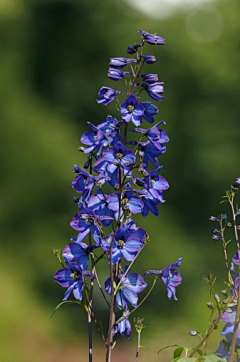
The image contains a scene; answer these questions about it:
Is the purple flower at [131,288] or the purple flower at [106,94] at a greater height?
the purple flower at [106,94]

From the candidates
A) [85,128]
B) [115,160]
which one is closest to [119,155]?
[115,160]

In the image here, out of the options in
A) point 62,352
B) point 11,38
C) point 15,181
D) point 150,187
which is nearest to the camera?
point 150,187

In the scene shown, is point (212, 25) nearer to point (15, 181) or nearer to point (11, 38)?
point (11, 38)

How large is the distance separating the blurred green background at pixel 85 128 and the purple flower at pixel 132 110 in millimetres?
1929

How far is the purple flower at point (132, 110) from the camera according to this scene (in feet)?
3.99

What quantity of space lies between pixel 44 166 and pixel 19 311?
30.9 inches

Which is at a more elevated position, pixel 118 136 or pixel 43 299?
pixel 118 136

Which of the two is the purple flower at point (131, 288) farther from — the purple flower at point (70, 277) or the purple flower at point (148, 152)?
the purple flower at point (148, 152)

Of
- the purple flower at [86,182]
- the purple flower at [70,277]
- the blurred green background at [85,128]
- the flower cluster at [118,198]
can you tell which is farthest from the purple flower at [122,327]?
the blurred green background at [85,128]

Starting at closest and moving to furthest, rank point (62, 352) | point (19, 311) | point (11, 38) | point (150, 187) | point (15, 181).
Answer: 1. point (150, 187)
2. point (62, 352)
3. point (19, 311)
4. point (15, 181)
5. point (11, 38)

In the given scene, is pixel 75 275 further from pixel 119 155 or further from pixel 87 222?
pixel 119 155

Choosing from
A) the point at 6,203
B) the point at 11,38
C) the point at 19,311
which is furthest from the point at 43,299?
the point at 11,38

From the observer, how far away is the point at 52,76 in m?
3.62

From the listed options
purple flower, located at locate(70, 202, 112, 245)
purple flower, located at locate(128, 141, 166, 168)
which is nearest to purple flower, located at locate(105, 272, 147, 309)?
purple flower, located at locate(70, 202, 112, 245)
